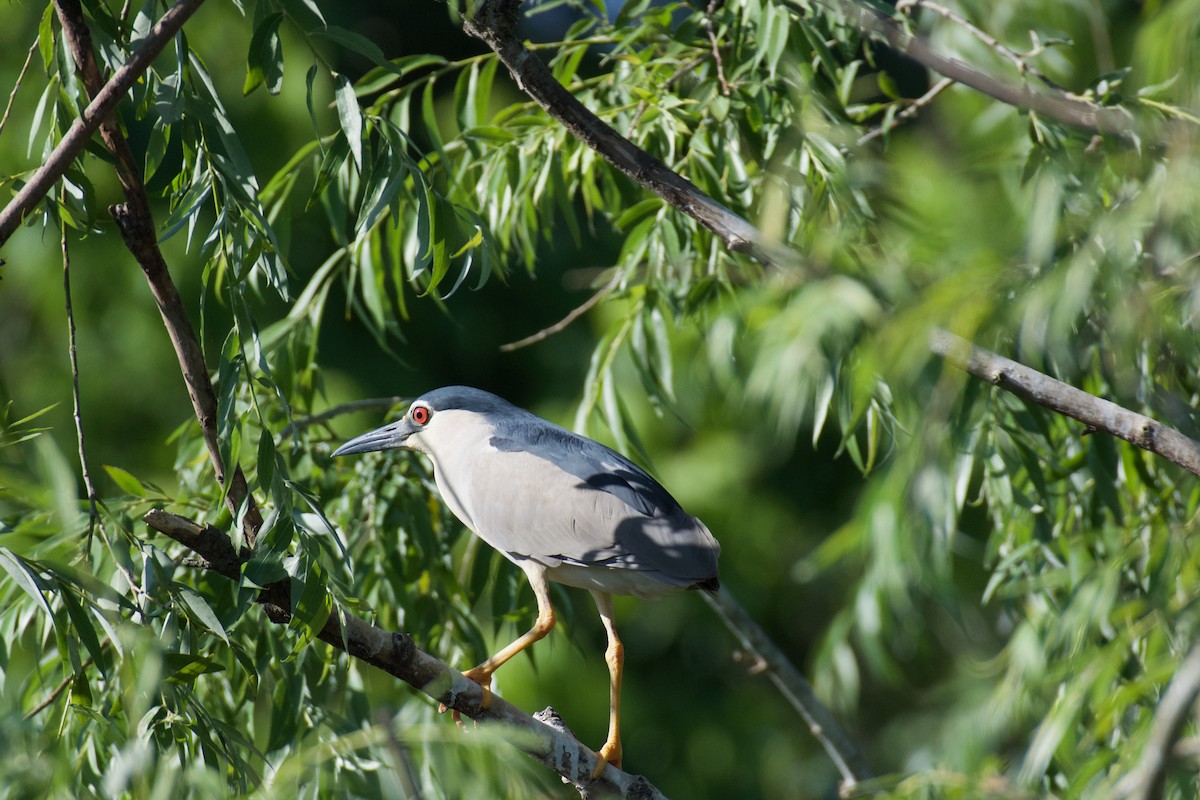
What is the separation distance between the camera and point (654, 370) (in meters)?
2.45

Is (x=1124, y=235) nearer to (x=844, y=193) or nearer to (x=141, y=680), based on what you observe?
(x=844, y=193)

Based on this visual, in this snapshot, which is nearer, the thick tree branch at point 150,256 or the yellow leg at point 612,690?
the thick tree branch at point 150,256

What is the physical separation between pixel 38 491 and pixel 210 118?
1.99 feet

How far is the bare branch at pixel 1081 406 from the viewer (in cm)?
158

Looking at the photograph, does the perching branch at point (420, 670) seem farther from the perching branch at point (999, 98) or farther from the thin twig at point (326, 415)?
the perching branch at point (999, 98)

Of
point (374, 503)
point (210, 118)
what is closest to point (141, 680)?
point (210, 118)

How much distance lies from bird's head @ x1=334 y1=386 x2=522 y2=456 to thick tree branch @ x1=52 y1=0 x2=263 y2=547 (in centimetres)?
77

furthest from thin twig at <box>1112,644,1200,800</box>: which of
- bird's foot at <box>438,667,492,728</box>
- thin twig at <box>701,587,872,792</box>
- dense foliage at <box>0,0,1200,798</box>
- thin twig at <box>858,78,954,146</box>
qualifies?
thin twig at <box>701,587,872,792</box>

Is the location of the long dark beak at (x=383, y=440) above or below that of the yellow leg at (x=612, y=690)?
above

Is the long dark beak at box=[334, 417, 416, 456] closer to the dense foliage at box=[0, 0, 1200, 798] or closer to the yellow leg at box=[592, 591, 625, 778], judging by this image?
the dense foliage at box=[0, 0, 1200, 798]

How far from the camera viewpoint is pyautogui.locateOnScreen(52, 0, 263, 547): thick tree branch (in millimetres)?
1677

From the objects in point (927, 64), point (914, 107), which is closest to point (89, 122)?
point (927, 64)

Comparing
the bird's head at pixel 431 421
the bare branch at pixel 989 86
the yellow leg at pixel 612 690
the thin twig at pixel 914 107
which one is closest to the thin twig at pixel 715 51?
the thin twig at pixel 914 107

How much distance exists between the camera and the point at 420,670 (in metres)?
1.79
